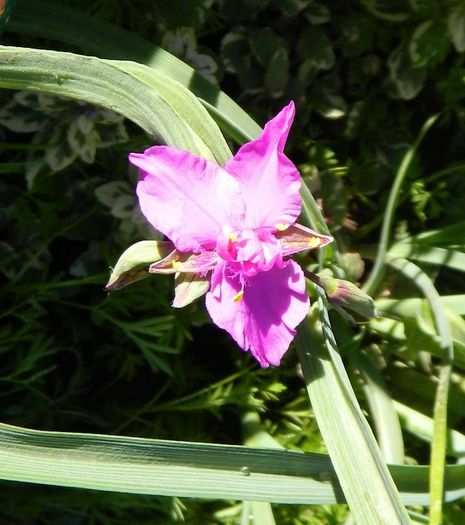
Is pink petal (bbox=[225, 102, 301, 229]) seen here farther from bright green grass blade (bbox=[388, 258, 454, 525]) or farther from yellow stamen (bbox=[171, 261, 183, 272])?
bright green grass blade (bbox=[388, 258, 454, 525])

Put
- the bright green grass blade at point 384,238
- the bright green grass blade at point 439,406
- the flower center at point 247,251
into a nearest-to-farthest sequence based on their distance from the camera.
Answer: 1. the flower center at point 247,251
2. the bright green grass blade at point 439,406
3. the bright green grass blade at point 384,238

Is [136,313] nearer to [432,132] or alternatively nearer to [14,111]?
[14,111]

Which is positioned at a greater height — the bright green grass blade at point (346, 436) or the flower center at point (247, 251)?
the flower center at point (247, 251)

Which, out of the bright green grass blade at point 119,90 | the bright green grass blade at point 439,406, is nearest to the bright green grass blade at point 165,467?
the bright green grass blade at point 439,406

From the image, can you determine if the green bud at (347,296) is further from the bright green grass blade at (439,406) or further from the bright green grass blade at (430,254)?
the bright green grass blade at (430,254)

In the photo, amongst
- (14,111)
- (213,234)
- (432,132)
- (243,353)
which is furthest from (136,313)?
(432,132)


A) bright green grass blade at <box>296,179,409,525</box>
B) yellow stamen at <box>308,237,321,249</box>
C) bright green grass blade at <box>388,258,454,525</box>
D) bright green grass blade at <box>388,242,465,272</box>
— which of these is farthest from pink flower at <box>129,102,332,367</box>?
bright green grass blade at <box>388,242,465,272</box>
